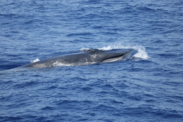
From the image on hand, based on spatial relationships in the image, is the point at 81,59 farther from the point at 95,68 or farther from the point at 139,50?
the point at 139,50

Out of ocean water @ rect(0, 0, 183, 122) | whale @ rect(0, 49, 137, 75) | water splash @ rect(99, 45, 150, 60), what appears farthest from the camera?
water splash @ rect(99, 45, 150, 60)

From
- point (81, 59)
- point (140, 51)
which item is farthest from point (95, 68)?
point (140, 51)

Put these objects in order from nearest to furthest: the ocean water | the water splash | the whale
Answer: the ocean water
the whale
the water splash

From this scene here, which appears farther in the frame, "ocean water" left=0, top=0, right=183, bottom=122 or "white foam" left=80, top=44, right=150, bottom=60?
"white foam" left=80, top=44, right=150, bottom=60

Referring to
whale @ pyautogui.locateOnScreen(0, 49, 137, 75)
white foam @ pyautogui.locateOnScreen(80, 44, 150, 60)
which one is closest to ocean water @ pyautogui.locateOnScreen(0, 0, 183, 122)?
white foam @ pyautogui.locateOnScreen(80, 44, 150, 60)

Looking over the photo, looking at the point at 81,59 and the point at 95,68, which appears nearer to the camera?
the point at 95,68

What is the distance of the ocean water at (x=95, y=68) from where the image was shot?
13.8 m

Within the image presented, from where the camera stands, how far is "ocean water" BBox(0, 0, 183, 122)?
542 inches

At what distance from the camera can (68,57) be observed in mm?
21344

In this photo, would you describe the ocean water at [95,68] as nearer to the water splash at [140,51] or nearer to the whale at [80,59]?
the water splash at [140,51]

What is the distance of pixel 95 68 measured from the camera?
20.0m

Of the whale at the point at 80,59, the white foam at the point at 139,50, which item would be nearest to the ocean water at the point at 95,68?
the white foam at the point at 139,50

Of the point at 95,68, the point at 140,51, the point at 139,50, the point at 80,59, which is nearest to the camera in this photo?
the point at 95,68

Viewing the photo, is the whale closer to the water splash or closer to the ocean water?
the ocean water
